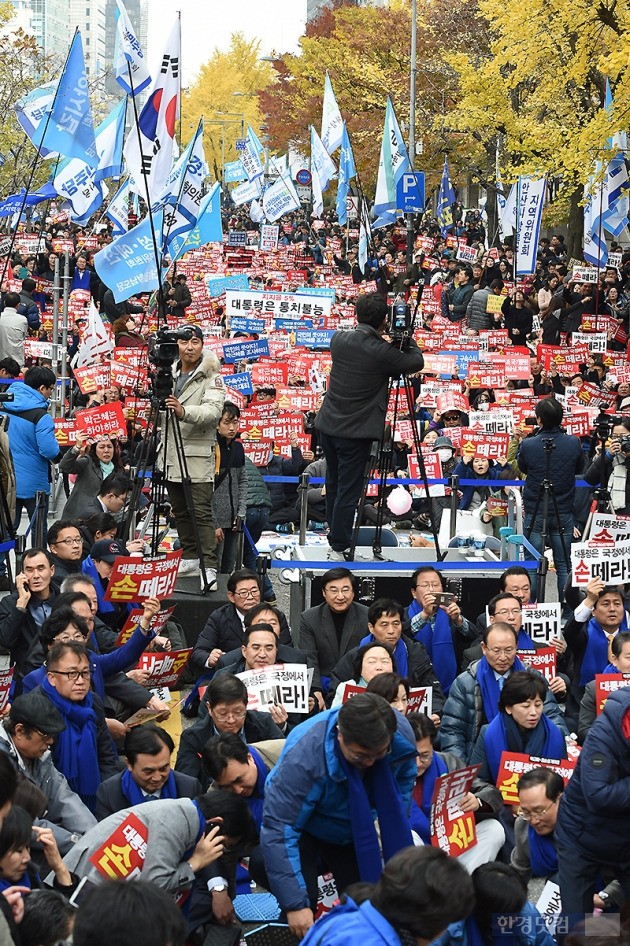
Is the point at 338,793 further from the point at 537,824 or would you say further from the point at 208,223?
the point at 208,223

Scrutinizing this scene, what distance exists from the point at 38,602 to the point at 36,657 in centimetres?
48

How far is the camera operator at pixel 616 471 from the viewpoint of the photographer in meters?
11.6

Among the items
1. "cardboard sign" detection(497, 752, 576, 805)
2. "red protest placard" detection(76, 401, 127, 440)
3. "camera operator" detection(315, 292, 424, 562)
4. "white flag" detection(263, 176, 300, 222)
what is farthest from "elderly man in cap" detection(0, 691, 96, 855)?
"white flag" detection(263, 176, 300, 222)

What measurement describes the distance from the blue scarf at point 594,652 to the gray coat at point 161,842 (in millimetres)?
3525

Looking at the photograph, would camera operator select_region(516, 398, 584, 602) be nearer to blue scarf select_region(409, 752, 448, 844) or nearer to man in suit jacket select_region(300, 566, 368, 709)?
man in suit jacket select_region(300, 566, 368, 709)

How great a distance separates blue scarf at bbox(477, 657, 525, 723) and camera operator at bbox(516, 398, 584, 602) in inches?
148

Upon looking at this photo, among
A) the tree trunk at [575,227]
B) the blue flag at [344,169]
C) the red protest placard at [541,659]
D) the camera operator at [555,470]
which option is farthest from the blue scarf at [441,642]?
the tree trunk at [575,227]

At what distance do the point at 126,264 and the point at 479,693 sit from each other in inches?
325

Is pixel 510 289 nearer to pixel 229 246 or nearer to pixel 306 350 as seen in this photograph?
pixel 306 350

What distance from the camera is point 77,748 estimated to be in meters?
6.45

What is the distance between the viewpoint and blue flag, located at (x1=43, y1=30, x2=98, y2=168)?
1608 cm

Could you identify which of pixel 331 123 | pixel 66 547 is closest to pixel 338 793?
pixel 66 547

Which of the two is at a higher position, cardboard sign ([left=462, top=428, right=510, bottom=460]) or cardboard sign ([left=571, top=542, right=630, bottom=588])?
cardboard sign ([left=462, top=428, right=510, bottom=460])

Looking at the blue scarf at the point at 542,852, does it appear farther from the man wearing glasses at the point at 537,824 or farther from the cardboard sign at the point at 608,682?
the cardboard sign at the point at 608,682
